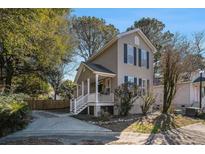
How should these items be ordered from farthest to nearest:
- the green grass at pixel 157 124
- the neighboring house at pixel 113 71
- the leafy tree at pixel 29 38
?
the neighboring house at pixel 113 71 < the green grass at pixel 157 124 < the leafy tree at pixel 29 38

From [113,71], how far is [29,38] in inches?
312

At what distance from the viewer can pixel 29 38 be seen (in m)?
16.3

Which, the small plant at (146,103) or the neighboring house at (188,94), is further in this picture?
the neighboring house at (188,94)

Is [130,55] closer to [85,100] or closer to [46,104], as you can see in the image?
[85,100]

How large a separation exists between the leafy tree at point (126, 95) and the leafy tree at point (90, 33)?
15877mm

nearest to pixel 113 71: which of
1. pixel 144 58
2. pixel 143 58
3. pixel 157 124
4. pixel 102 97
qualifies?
pixel 102 97

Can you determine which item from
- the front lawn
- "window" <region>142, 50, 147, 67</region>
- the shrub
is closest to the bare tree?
"window" <region>142, 50, 147, 67</region>

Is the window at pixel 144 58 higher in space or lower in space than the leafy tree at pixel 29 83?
higher

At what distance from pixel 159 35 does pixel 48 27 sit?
67.0 ft

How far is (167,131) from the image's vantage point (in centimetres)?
1530

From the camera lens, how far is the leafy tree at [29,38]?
44.8 feet

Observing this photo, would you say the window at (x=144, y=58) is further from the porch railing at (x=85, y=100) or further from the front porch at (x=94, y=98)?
the porch railing at (x=85, y=100)

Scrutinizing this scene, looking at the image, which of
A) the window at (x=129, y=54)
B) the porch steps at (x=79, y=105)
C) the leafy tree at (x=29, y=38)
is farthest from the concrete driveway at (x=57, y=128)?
the window at (x=129, y=54)
